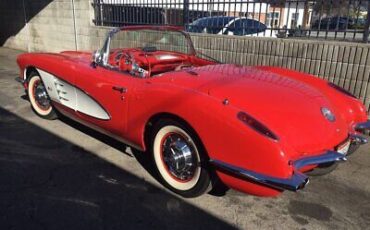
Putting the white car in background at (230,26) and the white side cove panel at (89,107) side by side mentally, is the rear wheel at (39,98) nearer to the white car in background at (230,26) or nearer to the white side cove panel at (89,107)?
the white side cove panel at (89,107)

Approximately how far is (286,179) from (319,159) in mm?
376

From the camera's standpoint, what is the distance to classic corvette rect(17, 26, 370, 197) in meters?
2.47

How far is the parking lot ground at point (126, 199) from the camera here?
2.67 m

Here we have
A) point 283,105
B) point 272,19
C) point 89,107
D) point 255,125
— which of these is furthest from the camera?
point 272,19

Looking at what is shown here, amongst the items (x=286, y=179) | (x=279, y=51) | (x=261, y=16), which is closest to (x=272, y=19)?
(x=261, y=16)

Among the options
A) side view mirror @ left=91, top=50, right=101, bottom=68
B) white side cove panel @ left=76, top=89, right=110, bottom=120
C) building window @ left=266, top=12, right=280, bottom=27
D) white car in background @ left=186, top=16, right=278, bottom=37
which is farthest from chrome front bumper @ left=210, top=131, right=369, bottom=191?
white car in background @ left=186, top=16, right=278, bottom=37

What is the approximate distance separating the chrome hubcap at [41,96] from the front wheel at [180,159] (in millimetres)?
2226

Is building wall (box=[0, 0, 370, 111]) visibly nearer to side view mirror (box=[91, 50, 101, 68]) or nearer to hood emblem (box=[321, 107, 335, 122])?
hood emblem (box=[321, 107, 335, 122])

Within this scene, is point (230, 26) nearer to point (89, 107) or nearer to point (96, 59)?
point (96, 59)

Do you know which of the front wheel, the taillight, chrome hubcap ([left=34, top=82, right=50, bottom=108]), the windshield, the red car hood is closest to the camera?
the taillight

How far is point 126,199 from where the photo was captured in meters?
2.96

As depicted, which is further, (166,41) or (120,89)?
(166,41)

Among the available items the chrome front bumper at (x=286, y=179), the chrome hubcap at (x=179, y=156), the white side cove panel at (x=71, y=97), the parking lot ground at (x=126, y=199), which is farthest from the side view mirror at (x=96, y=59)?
the chrome front bumper at (x=286, y=179)

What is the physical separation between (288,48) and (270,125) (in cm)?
324
